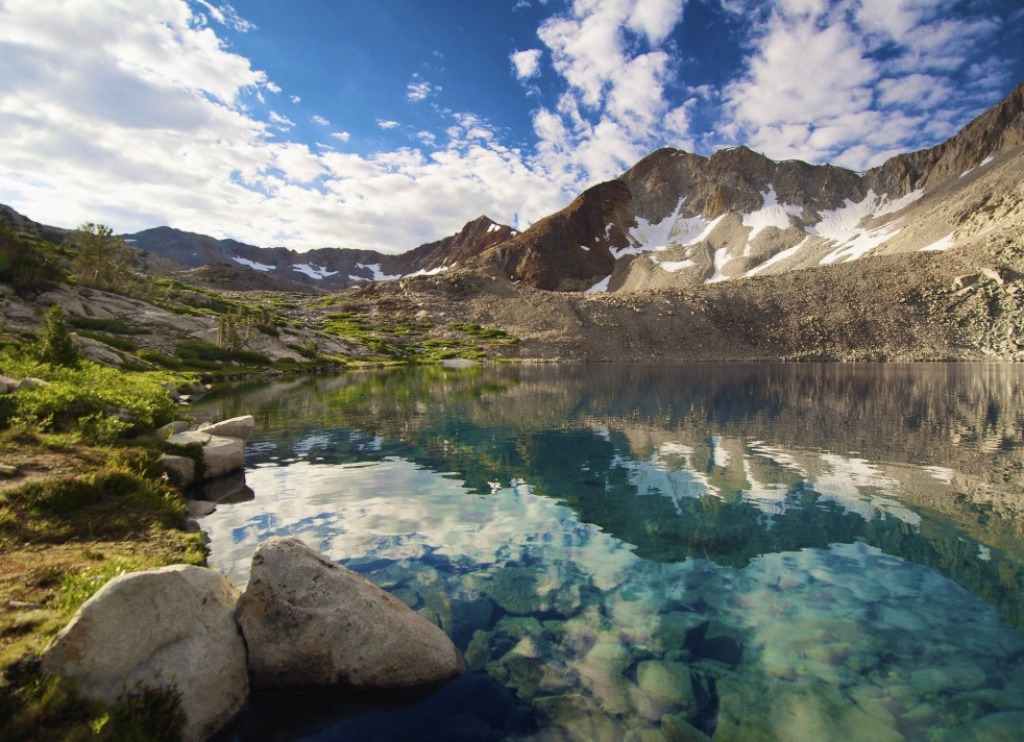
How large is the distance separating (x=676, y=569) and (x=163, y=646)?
10.6 meters

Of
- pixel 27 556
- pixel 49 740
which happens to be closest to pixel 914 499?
pixel 49 740

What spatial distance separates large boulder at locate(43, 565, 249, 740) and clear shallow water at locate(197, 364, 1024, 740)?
2.42 feet

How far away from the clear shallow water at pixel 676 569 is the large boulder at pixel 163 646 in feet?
2.42

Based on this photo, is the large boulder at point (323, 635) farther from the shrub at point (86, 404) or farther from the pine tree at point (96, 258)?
the pine tree at point (96, 258)

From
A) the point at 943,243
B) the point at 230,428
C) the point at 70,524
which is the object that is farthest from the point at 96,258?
the point at 943,243

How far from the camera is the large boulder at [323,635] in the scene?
26.7 feet

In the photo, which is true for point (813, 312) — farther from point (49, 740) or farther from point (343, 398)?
point (49, 740)

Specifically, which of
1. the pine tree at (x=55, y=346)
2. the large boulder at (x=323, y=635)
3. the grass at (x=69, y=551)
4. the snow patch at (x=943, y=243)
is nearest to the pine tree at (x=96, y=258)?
the pine tree at (x=55, y=346)

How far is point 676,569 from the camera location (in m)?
12.8

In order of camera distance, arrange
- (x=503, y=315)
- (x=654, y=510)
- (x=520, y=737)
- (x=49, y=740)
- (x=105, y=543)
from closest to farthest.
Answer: (x=49, y=740), (x=520, y=737), (x=105, y=543), (x=654, y=510), (x=503, y=315)

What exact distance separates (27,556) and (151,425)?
13.7m

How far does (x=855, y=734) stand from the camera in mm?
7391

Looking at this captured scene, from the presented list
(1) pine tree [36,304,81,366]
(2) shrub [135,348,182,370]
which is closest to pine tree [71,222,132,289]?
(2) shrub [135,348,182,370]

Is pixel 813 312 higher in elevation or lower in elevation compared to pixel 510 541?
higher
